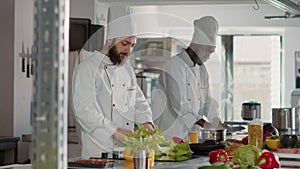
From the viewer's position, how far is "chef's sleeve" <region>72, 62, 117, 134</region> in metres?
3.84

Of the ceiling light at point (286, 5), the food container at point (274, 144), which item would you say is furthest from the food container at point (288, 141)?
the ceiling light at point (286, 5)

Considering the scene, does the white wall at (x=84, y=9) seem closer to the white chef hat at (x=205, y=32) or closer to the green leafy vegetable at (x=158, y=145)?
the white chef hat at (x=205, y=32)

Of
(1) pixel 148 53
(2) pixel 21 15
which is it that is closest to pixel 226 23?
(1) pixel 148 53

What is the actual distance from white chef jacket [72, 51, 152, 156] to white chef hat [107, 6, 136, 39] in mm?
196

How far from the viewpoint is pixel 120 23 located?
13.6ft

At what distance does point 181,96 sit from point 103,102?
3.17 ft

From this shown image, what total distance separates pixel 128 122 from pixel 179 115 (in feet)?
2.51

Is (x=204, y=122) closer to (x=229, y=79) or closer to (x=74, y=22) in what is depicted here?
(x=74, y=22)

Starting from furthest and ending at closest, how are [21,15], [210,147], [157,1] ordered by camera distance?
[157,1], [21,15], [210,147]

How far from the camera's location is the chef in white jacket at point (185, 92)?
15.7ft

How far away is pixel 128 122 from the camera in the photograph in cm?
415

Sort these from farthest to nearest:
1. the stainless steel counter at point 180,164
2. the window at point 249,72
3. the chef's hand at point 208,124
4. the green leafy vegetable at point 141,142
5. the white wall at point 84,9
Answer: the window at point 249,72 → the white wall at point 84,9 → the chef's hand at point 208,124 → the stainless steel counter at point 180,164 → the green leafy vegetable at point 141,142

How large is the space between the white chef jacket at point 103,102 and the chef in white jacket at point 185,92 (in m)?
0.63

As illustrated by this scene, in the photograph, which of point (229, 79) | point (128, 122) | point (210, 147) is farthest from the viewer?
point (229, 79)
